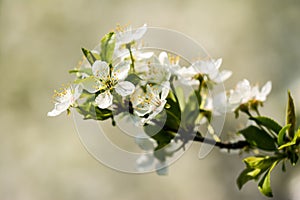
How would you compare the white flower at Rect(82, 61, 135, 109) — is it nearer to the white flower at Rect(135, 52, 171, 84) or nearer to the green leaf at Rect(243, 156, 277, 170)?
the white flower at Rect(135, 52, 171, 84)

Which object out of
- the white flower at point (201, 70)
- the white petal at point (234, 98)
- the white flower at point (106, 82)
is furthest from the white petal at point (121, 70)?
the white petal at point (234, 98)

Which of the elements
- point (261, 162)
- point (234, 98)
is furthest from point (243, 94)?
point (261, 162)

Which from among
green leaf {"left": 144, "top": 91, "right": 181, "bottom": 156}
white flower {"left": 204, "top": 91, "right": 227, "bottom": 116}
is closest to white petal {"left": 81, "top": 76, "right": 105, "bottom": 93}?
green leaf {"left": 144, "top": 91, "right": 181, "bottom": 156}

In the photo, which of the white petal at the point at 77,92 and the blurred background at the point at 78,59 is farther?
the blurred background at the point at 78,59

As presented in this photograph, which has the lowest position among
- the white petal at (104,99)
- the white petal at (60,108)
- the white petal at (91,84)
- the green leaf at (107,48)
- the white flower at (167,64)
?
the white petal at (60,108)

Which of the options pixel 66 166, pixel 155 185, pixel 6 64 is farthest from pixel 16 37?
pixel 155 185

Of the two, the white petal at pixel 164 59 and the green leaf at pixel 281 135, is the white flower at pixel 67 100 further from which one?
the green leaf at pixel 281 135
